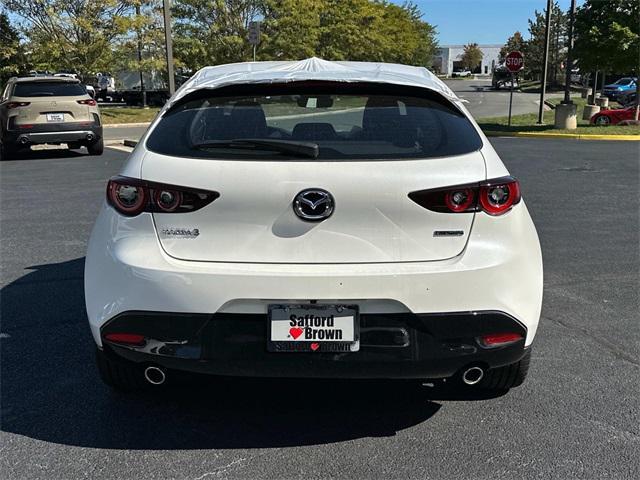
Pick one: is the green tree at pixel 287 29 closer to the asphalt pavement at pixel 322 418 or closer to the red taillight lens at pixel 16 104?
the red taillight lens at pixel 16 104

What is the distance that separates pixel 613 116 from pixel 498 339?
22.5 meters

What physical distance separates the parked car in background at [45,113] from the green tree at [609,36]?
16062 millimetres

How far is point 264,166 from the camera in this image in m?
2.69

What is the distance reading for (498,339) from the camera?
278cm

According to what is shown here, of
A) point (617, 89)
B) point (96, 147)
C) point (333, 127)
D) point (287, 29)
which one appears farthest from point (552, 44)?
point (333, 127)

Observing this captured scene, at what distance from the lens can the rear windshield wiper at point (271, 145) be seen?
8.89 ft

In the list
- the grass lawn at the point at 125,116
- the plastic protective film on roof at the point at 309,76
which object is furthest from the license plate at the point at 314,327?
the grass lawn at the point at 125,116

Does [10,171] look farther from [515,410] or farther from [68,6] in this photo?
[68,6]

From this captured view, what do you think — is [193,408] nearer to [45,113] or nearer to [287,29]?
[45,113]

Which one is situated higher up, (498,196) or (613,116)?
(498,196)

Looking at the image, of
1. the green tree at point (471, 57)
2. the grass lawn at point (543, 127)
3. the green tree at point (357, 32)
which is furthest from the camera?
the green tree at point (471, 57)

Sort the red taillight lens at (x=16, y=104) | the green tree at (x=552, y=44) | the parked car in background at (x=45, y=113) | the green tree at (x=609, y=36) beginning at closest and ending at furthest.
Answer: the red taillight lens at (x=16, y=104) → the parked car in background at (x=45, y=113) → the green tree at (x=609, y=36) → the green tree at (x=552, y=44)

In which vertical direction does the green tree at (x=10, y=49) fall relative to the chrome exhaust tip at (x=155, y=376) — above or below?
above

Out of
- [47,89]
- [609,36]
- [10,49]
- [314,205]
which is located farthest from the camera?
[10,49]
